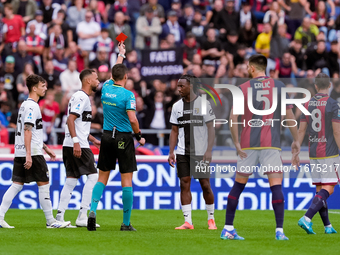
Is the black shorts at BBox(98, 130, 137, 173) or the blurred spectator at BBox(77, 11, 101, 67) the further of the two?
the blurred spectator at BBox(77, 11, 101, 67)

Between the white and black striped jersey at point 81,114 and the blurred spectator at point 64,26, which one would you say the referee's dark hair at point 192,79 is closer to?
the white and black striped jersey at point 81,114

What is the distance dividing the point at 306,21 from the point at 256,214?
9.76 meters

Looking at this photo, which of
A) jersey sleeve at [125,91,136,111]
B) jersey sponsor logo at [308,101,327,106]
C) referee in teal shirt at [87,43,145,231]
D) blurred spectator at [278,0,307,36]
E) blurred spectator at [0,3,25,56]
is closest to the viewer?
jersey sleeve at [125,91,136,111]

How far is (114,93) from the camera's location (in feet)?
27.1

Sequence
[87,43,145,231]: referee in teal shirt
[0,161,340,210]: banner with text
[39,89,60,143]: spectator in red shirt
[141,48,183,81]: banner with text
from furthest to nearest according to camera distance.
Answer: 1. [141,48,183,81]: banner with text
2. [39,89,60,143]: spectator in red shirt
3. [0,161,340,210]: banner with text
4. [87,43,145,231]: referee in teal shirt

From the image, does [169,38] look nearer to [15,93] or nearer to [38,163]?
[15,93]

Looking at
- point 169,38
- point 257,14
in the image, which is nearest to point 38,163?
point 169,38

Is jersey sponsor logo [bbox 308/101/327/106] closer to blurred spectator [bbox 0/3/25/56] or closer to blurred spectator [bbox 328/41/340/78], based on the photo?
blurred spectator [bbox 328/41/340/78]

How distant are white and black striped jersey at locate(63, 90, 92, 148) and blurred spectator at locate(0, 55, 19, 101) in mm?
8486

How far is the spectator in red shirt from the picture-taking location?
597 inches

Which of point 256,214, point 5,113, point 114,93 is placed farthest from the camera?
point 5,113

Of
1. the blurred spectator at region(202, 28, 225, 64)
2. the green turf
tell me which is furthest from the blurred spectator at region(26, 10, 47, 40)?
the green turf

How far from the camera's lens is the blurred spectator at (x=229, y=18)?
19.4 m

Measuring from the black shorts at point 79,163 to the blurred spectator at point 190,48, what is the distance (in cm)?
946
